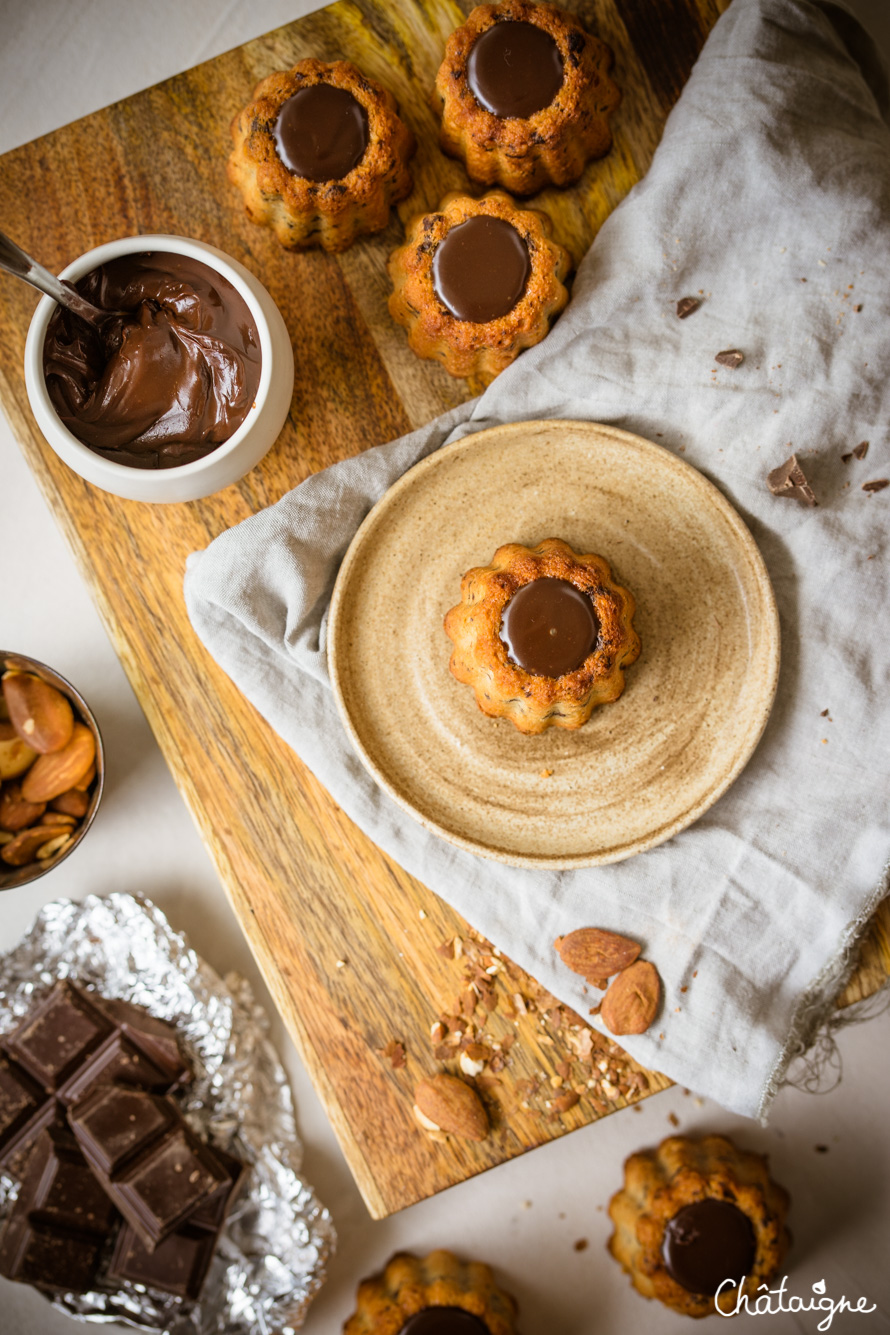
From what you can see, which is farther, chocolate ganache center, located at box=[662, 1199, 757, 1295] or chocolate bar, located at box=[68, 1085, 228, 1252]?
chocolate ganache center, located at box=[662, 1199, 757, 1295]

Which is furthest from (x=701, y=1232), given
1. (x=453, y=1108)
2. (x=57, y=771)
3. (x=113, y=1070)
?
(x=57, y=771)

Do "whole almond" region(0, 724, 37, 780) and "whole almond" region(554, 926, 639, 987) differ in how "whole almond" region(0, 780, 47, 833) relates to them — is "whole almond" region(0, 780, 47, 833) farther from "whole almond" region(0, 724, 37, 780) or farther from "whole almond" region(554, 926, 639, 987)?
"whole almond" region(554, 926, 639, 987)

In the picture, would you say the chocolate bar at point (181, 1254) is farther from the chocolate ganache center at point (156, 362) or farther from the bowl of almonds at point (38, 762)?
the chocolate ganache center at point (156, 362)

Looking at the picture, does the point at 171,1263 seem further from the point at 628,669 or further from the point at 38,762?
the point at 628,669

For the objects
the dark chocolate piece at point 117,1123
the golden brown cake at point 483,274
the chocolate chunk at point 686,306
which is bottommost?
the dark chocolate piece at point 117,1123

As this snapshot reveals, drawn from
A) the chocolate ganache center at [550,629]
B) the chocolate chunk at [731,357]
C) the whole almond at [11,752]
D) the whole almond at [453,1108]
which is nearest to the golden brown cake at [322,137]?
the chocolate chunk at [731,357]

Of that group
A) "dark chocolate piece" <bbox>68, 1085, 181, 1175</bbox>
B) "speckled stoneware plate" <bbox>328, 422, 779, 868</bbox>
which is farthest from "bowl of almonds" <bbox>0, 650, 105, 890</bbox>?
"speckled stoneware plate" <bbox>328, 422, 779, 868</bbox>
